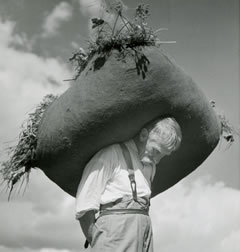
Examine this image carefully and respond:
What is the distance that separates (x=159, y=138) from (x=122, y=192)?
50cm

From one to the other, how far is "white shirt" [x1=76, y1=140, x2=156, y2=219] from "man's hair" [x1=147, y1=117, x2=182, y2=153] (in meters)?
0.23

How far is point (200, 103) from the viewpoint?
387 centimetres

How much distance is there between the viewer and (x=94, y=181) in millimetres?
3477

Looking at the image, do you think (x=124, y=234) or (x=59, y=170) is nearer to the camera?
(x=124, y=234)

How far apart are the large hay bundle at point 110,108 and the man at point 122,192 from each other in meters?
0.12

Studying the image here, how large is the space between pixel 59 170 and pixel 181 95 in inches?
44.4

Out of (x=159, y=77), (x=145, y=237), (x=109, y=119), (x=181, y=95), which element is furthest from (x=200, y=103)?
(x=145, y=237)

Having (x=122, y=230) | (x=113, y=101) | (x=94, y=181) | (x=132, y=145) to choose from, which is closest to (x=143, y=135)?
(x=132, y=145)

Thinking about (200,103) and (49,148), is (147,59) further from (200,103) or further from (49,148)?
(49,148)

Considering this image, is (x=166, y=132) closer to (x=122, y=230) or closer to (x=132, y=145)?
(x=132, y=145)

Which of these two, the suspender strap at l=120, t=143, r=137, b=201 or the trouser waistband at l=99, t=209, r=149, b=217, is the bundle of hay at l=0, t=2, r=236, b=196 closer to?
the suspender strap at l=120, t=143, r=137, b=201

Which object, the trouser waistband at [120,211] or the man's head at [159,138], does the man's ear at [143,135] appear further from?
the trouser waistband at [120,211]

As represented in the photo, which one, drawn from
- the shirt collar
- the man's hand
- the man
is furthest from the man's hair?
the man's hand

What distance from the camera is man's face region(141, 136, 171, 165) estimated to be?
12.0ft
